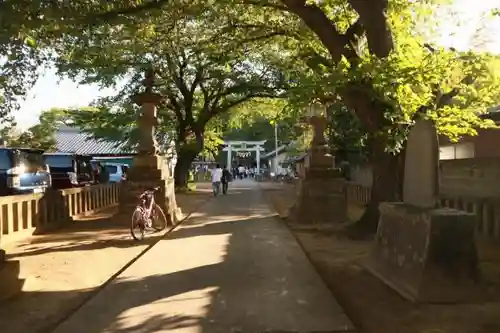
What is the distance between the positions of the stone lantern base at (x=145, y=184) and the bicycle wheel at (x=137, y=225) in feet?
9.13

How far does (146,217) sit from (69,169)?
1452cm

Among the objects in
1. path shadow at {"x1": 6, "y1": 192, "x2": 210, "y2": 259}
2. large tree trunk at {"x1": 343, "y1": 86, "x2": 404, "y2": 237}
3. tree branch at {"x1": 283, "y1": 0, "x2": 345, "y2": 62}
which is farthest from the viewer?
tree branch at {"x1": 283, "y1": 0, "x2": 345, "y2": 62}

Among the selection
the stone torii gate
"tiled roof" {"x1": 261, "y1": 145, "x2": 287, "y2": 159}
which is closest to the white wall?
"tiled roof" {"x1": 261, "y1": 145, "x2": 287, "y2": 159}

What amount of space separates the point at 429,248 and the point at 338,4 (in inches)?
342

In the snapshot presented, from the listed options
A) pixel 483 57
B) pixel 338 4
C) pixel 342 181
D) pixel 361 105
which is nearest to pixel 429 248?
pixel 483 57

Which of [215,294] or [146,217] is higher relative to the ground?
[146,217]

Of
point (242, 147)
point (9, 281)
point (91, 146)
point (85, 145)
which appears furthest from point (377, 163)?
point (242, 147)

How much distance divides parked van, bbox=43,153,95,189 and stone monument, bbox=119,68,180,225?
7.50 m

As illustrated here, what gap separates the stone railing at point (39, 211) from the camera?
1183cm

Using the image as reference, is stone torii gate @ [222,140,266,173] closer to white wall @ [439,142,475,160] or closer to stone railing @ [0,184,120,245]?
white wall @ [439,142,475,160]

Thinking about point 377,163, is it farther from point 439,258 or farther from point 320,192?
point 439,258

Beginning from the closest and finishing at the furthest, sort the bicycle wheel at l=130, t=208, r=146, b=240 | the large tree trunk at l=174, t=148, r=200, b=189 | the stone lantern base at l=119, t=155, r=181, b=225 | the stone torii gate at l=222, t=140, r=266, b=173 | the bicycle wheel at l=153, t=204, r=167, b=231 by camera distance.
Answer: the bicycle wheel at l=130, t=208, r=146, b=240
the bicycle wheel at l=153, t=204, r=167, b=231
the stone lantern base at l=119, t=155, r=181, b=225
the large tree trunk at l=174, t=148, r=200, b=189
the stone torii gate at l=222, t=140, r=266, b=173

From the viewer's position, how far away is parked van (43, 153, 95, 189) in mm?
23031

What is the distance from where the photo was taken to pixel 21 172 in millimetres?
16500
